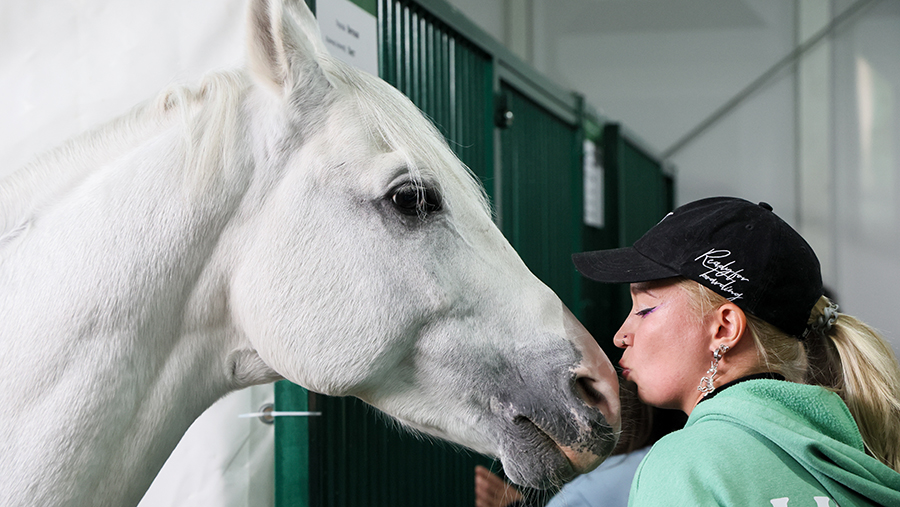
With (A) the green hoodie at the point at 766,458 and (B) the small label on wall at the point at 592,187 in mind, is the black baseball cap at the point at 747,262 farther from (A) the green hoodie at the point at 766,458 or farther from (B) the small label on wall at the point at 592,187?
(B) the small label on wall at the point at 592,187

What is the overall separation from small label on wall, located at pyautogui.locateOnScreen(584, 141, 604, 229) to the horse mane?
88.1 inches

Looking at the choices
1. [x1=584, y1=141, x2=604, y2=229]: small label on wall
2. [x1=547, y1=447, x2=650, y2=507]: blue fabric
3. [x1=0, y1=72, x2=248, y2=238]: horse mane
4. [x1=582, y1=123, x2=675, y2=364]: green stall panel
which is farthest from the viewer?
[x1=582, y1=123, x2=675, y2=364]: green stall panel

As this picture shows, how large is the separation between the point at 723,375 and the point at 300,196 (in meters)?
0.60

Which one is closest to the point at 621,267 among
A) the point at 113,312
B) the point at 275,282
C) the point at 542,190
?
the point at 275,282

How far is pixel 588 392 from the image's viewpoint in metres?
0.84

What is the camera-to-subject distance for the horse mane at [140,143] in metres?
0.77

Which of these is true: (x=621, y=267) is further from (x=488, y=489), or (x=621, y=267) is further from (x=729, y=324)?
(x=488, y=489)

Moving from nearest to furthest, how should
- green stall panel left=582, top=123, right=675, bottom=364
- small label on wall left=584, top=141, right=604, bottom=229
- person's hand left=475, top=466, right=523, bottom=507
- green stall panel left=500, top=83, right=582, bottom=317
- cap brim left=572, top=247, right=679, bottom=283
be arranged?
cap brim left=572, top=247, right=679, bottom=283 → person's hand left=475, top=466, right=523, bottom=507 → green stall panel left=500, top=83, right=582, bottom=317 → small label on wall left=584, top=141, right=604, bottom=229 → green stall panel left=582, top=123, right=675, bottom=364

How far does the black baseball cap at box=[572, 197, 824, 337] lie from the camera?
0.82 m

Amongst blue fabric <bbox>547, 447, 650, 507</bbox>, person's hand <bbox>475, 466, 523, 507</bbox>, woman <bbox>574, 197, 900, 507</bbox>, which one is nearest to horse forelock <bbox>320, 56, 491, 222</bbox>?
woman <bbox>574, 197, 900, 507</bbox>

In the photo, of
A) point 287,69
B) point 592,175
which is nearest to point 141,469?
point 287,69

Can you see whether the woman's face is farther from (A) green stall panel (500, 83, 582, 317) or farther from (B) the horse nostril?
(A) green stall panel (500, 83, 582, 317)

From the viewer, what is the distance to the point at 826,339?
2.99 ft

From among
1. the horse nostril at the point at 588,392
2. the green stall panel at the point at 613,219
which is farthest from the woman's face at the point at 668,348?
the green stall panel at the point at 613,219
